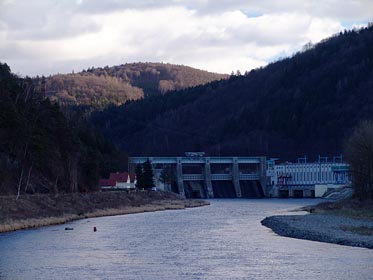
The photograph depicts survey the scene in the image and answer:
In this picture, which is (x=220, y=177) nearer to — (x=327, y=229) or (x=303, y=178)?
(x=303, y=178)

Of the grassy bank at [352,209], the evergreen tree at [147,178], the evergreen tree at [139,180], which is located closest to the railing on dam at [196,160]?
the evergreen tree at [139,180]

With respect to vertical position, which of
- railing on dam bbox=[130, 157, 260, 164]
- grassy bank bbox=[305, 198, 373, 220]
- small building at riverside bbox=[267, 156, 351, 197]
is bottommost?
grassy bank bbox=[305, 198, 373, 220]

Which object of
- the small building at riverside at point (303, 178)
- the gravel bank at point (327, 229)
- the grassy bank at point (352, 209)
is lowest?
the gravel bank at point (327, 229)

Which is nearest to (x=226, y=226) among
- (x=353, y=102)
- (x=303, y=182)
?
(x=303, y=182)

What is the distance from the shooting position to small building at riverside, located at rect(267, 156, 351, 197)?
442 feet

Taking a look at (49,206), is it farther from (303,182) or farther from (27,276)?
(303,182)

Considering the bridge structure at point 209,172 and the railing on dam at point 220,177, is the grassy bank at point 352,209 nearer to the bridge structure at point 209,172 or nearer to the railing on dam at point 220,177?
the bridge structure at point 209,172

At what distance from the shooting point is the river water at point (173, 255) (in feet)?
97.1

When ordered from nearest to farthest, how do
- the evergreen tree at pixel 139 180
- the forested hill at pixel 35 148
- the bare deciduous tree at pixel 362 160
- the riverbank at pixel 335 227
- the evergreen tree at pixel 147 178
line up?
1. the riverbank at pixel 335 227
2. the forested hill at pixel 35 148
3. the bare deciduous tree at pixel 362 160
4. the evergreen tree at pixel 139 180
5. the evergreen tree at pixel 147 178

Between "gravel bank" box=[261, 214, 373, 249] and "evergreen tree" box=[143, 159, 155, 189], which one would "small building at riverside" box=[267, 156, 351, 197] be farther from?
"gravel bank" box=[261, 214, 373, 249]

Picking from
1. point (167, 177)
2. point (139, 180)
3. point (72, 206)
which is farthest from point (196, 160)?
point (72, 206)

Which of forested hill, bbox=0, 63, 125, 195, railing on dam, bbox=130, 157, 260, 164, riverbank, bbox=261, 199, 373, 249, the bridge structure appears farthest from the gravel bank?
railing on dam, bbox=130, 157, 260, 164

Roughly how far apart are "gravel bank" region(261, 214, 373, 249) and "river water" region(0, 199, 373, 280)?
0.99 metres

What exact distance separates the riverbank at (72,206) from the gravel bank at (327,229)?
16108mm
